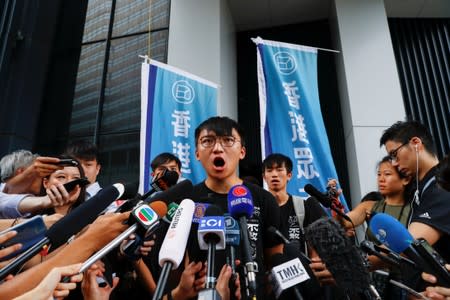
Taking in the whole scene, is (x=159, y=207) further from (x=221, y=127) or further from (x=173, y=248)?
(x=221, y=127)

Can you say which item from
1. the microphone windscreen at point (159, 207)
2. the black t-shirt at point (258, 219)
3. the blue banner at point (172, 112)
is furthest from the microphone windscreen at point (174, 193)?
the blue banner at point (172, 112)

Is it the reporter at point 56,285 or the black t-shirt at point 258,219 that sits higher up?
the black t-shirt at point 258,219

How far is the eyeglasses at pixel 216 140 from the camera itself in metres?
1.76

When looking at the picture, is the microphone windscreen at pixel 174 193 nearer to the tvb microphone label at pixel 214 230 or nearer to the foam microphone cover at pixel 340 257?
the tvb microphone label at pixel 214 230

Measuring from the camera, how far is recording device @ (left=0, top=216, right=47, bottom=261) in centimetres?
91

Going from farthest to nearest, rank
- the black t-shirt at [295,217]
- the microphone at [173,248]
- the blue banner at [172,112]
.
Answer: the blue banner at [172,112] → the black t-shirt at [295,217] → the microphone at [173,248]

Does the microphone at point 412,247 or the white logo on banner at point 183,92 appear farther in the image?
the white logo on banner at point 183,92

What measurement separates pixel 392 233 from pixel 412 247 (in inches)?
2.7

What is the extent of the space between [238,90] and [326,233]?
4454 mm

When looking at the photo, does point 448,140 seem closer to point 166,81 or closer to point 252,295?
point 166,81

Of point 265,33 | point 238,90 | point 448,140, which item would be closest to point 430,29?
point 448,140

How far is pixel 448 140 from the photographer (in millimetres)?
4781

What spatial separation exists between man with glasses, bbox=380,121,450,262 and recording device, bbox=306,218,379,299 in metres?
0.32

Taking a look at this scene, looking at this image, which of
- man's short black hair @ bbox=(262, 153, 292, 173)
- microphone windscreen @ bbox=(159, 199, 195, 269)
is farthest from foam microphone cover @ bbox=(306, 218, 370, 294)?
man's short black hair @ bbox=(262, 153, 292, 173)
